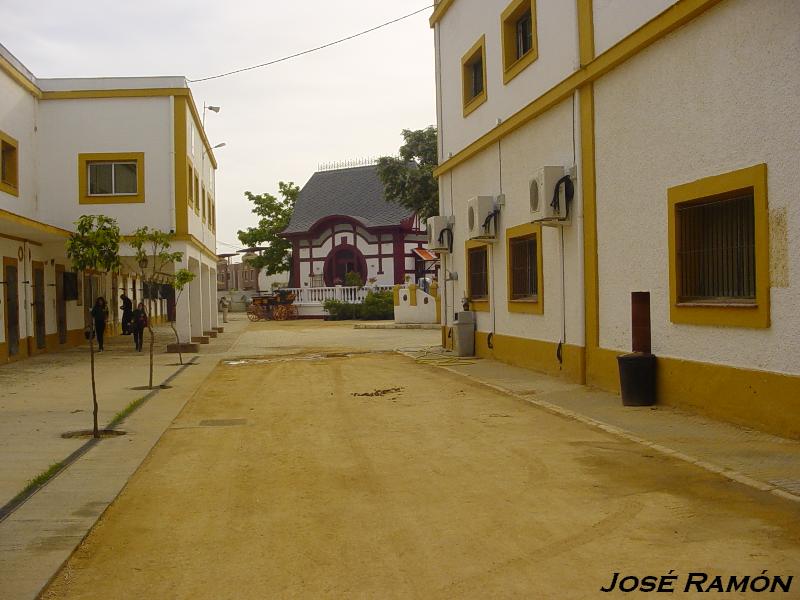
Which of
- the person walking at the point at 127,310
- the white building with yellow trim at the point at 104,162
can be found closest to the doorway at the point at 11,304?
the white building with yellow trim at the point at 104,162

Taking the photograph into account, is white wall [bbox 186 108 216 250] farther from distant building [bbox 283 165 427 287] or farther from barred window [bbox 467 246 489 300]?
distant building [bbox 283 165 427 287]

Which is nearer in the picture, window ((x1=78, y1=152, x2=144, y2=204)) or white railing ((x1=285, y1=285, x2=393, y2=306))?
window ((x1=78, y1=152, x2=144, y2=204))

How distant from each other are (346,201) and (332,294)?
25.5 feet

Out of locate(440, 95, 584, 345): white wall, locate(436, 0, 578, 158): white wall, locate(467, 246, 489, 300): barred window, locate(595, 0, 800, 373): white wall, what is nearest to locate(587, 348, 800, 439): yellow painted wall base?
locate(595, 0, 800, 373): white wall

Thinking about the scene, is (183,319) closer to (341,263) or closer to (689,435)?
(689,435)

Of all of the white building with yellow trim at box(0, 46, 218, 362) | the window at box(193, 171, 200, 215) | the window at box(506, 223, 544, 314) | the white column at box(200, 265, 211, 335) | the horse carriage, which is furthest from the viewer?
the horse carriage

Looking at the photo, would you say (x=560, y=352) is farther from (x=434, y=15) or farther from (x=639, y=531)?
(x=434, y=15)

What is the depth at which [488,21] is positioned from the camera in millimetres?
17125

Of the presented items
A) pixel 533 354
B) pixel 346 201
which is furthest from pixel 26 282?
pixel 346 201

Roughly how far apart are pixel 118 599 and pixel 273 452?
3928 millimetres

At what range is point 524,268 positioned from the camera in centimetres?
1608

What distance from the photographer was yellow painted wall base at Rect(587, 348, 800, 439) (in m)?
7.90

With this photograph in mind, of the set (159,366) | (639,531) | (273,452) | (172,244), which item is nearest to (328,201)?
(172,244)

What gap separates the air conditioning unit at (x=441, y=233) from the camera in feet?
67.1
